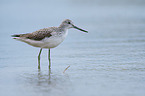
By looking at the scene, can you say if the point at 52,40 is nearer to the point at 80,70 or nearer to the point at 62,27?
the point at 62,27

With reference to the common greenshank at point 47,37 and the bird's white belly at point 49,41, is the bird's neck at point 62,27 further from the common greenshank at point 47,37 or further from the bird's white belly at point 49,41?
the bird's white belly at point 49,41

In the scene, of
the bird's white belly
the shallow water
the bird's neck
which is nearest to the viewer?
the shallow water

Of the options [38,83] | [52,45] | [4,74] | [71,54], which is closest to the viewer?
[38,83]

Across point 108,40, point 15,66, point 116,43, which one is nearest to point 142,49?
point 116,43

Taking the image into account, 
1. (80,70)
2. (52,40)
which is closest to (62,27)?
(52,40)

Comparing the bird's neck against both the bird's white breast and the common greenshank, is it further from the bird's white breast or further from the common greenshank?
the bird's white breast

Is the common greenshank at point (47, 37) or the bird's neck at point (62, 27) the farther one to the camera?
the bird's neck at point (62, 27)

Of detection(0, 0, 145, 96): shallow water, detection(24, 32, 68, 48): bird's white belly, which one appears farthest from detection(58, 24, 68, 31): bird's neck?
detection(0, 0, 145, 96): shallow water

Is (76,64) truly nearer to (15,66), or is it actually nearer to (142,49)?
(15,66)

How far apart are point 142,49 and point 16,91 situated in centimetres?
553

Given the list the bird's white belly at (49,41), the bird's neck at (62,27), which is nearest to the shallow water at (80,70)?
the bird's white belly at (49,41)

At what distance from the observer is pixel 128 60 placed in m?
8.66

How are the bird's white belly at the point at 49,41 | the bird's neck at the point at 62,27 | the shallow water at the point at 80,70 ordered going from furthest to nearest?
the bird's neck at the point at 62,27 → the bird's white belly at the point at 49,41 → the shallow water at the point at 80,70

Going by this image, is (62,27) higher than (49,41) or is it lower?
higher
